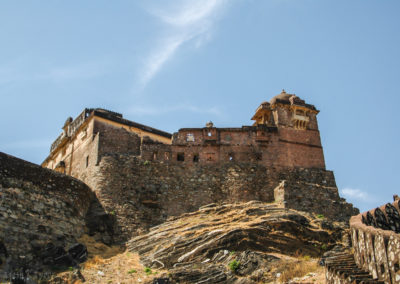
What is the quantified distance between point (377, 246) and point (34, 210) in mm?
16199

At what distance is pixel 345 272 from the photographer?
1005 cm

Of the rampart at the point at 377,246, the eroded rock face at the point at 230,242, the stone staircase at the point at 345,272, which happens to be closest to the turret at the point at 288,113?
the eroded rock face at the point at 230,242

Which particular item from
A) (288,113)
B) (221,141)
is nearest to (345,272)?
(221,141)

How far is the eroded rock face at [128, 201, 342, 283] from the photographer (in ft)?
58.9

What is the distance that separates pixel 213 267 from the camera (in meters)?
18.3

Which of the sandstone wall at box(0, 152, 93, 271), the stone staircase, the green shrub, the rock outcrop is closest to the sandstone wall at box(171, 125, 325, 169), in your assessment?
the rock outcrop

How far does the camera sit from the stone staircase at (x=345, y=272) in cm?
932

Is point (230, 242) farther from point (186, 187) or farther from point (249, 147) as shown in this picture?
point (249, 147)

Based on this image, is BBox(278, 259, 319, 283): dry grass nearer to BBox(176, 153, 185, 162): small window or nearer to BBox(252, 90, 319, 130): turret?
BBox(176, 153, 185, 162): small window

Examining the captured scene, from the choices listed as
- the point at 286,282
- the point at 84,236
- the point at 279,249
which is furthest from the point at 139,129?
the point at 286,282

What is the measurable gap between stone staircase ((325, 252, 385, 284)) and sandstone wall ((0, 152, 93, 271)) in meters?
12.8

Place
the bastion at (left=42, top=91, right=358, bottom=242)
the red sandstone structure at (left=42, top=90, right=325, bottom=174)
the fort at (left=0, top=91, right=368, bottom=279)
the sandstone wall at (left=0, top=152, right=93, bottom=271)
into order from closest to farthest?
the sandstone wall at (left=0, top=152, right=93, bottom=271) → the fort at (left=0, top=91, right=368, bottom=279) → the bastion at (left=42, top=91, right=358, bottom=242) → the red sandstone structure at (left=42, top=90, right=325, bottom=174)

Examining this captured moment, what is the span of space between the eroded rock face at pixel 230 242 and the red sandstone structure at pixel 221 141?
5.34 metres

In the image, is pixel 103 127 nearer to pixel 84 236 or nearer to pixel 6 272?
pixel 84 236
